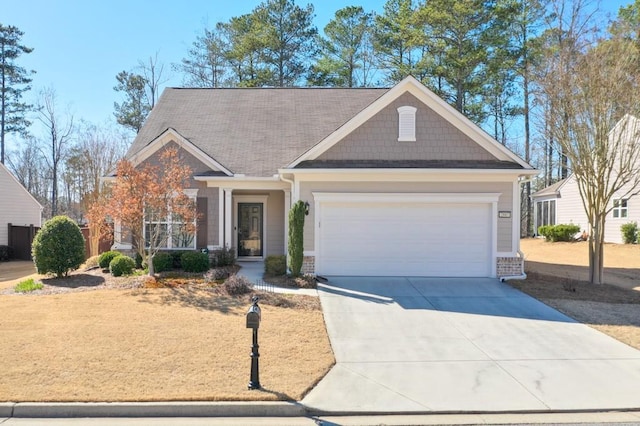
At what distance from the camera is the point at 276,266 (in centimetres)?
1280

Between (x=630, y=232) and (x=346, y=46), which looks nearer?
(x=630, y=232)

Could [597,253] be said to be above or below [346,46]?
below

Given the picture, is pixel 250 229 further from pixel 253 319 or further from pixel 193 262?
pixel 253 319

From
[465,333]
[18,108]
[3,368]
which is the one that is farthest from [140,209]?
[18,108]

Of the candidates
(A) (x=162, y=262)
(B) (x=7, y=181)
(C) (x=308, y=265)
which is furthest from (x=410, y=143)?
(B) (x=7, y=181)

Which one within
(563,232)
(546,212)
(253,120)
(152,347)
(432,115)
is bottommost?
(152,347)

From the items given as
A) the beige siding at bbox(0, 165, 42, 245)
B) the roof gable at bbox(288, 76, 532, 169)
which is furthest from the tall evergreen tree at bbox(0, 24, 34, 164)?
the roof gable at bbox(288, 76, 532, 169)

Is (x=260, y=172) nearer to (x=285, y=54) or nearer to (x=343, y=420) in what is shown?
(x=343, y=420)

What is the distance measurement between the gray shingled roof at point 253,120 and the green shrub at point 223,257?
270 cm

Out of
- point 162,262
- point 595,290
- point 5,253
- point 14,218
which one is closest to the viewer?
point 595,290

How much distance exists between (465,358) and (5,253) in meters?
23.4

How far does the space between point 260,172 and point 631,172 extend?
36.7 feet

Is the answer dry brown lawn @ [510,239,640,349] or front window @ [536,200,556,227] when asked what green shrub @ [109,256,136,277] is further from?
front window @ [536,200,556,227]

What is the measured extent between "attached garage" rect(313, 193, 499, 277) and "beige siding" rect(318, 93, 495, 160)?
1.50 meters
